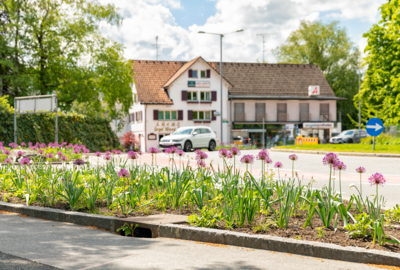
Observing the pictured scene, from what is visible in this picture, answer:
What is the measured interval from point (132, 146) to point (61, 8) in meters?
15.9

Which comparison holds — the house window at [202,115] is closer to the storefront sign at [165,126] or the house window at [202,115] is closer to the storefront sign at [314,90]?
the storefront sign at [165,126]

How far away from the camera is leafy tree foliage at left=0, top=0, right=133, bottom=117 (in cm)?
3819

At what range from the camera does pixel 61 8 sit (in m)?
40.9

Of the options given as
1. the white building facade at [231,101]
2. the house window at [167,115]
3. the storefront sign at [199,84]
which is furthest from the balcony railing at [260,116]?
the house window at [167,115]

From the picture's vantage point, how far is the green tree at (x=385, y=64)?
1223 inches

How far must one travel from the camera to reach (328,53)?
7469 cm

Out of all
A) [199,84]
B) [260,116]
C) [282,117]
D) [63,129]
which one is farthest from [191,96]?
[63,129]

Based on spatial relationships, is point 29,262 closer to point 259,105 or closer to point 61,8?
point 61,8

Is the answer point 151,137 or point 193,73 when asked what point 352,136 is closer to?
point 193,73

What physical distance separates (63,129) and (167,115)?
27.5 metres

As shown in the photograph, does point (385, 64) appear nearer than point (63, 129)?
Yes

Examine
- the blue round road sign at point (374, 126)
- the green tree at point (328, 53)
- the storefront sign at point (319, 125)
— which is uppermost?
the green tree at point (328, 53)

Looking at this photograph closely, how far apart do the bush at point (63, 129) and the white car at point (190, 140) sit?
4981 mm

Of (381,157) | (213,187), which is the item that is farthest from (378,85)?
(213,187)
